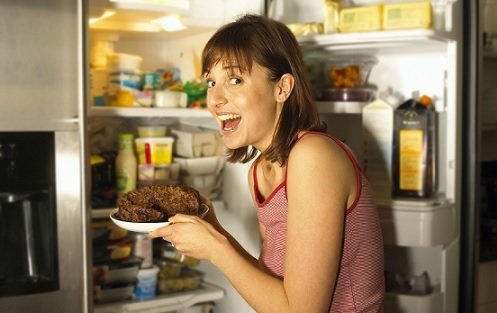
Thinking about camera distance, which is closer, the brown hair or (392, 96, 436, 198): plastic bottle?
the brown hair

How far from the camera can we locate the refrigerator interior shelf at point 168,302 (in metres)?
1.77

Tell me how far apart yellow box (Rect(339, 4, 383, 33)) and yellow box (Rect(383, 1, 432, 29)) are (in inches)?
0.8

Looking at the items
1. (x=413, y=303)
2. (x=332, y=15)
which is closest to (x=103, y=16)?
(x=332, y=15)

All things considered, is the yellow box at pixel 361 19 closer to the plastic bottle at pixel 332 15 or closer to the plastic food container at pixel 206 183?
the plastic bottle at pixel 332 15

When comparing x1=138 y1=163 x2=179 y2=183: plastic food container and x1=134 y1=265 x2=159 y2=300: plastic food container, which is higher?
x1=138 y1=163 x2=179 y2=183: plastic food container

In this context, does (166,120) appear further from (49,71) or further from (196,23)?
(49,71)

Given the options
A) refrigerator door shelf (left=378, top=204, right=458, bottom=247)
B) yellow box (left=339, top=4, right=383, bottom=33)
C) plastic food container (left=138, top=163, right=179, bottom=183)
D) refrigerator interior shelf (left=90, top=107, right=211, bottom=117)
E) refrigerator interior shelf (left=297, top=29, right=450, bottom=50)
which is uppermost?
yellow box (left=339, top=4, right=383, bottom=33)

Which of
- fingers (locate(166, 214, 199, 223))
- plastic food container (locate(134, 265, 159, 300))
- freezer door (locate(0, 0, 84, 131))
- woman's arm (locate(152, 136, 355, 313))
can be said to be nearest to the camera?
woman's arm (locate(152, 136, 355, 313))

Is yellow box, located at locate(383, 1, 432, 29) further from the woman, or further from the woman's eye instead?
the woman's eye

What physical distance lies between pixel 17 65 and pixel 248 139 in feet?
2.07

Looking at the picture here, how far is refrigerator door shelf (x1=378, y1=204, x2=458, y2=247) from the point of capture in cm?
166

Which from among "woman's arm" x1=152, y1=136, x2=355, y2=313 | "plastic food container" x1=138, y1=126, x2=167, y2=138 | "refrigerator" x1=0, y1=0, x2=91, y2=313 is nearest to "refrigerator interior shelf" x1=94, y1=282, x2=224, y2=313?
"refrigerator" x1=0, y1=0, x2=91, y2=313

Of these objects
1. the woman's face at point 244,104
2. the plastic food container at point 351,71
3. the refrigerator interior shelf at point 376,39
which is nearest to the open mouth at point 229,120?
the woman's face at point 244,104

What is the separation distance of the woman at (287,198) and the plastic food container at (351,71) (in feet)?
2.11
